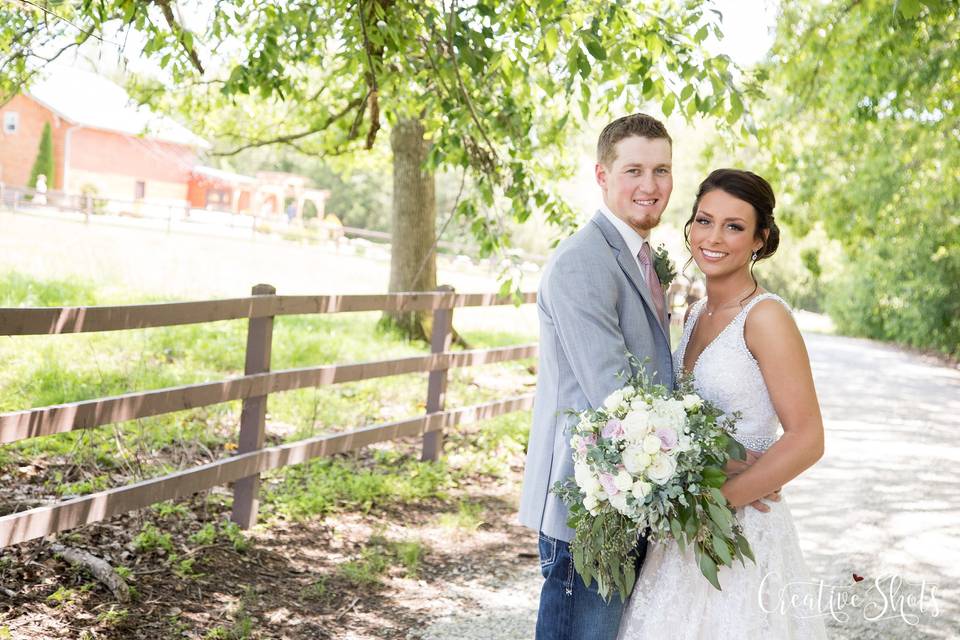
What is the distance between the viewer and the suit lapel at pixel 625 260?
2836 mm

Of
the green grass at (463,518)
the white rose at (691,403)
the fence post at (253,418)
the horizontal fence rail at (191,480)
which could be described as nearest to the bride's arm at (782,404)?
the white rose at (691,403)

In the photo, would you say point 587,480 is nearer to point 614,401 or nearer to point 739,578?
point 614,401

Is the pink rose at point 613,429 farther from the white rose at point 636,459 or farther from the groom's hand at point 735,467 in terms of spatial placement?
the groom's hand at point 735,467

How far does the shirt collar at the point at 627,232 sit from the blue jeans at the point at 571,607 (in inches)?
38.2

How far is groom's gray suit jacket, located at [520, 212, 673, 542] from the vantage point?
8.73ft

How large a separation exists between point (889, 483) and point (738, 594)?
5599 mm

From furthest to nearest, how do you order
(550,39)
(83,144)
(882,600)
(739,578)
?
(83,144) < (882,600) < (550,39) < (739,578)

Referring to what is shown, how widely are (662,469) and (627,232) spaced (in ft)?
2.78

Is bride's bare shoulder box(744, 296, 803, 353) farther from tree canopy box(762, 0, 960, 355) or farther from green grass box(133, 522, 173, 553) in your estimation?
green grass box(133, 522, 173, 553)

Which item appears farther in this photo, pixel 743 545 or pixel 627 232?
pixel 627 232

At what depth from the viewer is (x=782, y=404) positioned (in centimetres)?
283

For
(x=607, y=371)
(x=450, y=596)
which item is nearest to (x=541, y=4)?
(x=607, y=371)

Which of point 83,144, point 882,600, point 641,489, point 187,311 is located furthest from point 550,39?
point 83,144

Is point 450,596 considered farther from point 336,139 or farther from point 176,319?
point 336,139
